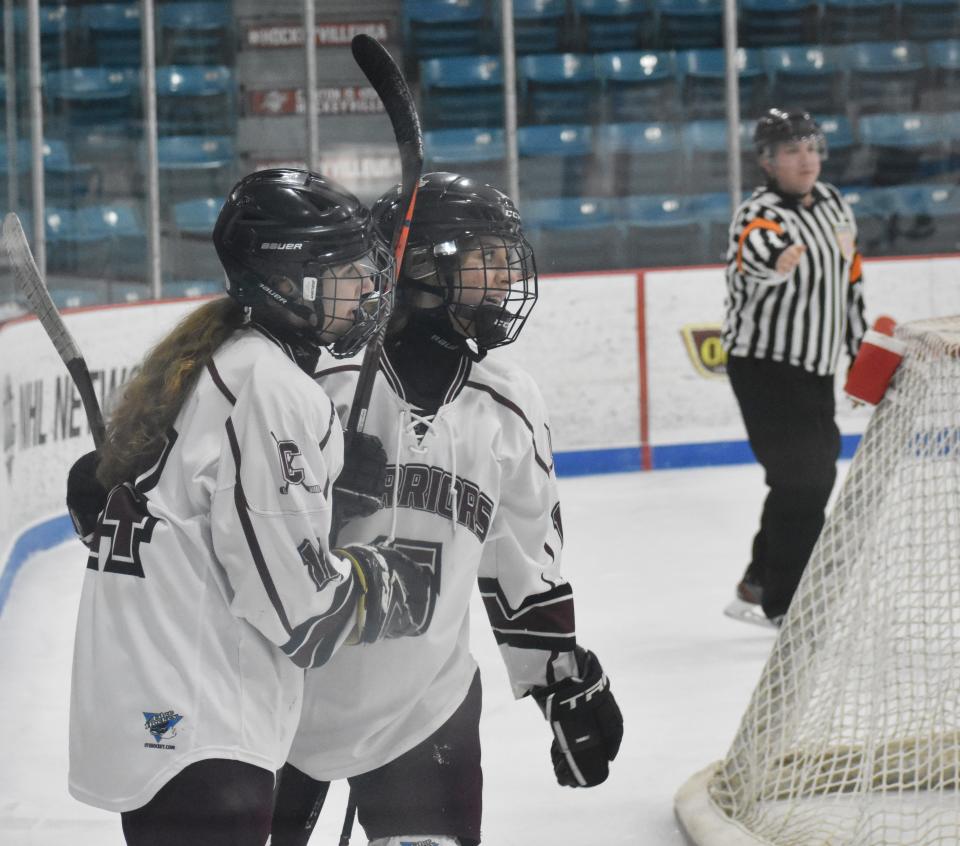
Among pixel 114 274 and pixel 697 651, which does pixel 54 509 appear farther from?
pixel 697 651

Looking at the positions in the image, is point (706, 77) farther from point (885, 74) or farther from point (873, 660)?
point (873, 660)

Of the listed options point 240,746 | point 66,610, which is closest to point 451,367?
point 240,746

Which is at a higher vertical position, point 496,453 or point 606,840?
point 496,453

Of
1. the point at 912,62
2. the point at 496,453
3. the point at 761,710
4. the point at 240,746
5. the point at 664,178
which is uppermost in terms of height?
the point at 912,62

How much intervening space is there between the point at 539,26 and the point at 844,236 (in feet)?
8.88

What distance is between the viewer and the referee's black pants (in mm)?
2984

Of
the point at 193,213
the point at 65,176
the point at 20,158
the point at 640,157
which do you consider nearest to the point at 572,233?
the point at 640,157

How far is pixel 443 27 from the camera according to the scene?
5.37 metres

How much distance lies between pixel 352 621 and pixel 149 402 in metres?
Answer: 0.23

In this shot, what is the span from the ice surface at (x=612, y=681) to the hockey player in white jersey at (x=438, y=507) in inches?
21.3

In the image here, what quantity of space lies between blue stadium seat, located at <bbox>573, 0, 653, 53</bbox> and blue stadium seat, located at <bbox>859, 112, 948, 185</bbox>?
0.90 m

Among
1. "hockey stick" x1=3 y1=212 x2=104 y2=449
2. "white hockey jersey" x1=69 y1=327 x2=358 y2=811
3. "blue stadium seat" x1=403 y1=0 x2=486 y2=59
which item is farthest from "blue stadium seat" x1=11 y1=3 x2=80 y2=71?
"white hockey jersey" x1=69 y1=327 x2=358 y2=811

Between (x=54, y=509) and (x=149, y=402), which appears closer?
(x=149, y=402)

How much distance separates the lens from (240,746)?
1.16 m
